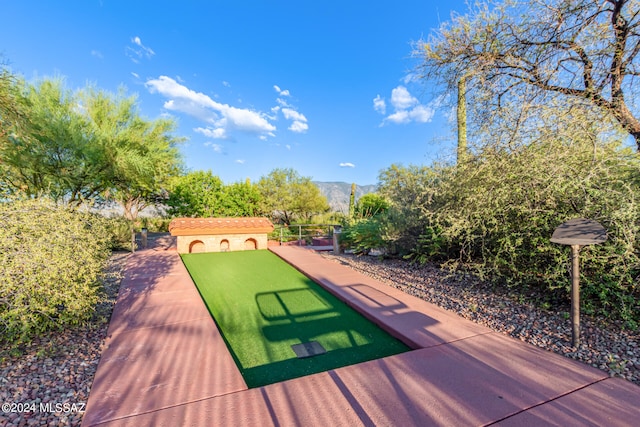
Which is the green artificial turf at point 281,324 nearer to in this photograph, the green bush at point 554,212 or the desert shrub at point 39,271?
the desert shrub at point 39,271

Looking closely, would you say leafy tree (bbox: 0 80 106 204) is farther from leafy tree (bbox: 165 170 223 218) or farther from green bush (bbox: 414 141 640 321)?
green bush (bbox: 414 141 640 321)

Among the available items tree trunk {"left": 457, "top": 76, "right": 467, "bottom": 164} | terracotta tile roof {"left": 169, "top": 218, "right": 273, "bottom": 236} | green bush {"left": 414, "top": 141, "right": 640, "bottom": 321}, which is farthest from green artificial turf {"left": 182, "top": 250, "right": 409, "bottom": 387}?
tree trunk {"left": 457, "top": 76, "right": 467, "bottom": 164}

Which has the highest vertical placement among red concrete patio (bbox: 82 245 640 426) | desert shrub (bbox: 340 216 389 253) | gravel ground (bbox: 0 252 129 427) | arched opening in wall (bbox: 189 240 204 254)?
desert shrub (bbox: 340 216 389 253)

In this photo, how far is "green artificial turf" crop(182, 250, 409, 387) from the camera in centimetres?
270

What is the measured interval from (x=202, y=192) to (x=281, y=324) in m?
9.93

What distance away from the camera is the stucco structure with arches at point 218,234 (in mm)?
8000

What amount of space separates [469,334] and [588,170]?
265 cm

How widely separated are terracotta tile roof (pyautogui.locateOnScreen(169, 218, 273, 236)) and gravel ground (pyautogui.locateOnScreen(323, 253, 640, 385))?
14.1 feet

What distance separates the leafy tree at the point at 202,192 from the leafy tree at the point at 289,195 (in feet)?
13.9

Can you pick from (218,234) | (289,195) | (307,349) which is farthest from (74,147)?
(289,195)

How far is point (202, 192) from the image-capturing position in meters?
12.1

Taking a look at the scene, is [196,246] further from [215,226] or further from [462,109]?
[462,109]

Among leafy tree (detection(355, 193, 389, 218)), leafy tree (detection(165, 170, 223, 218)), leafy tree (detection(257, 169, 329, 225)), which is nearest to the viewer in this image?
leafy tree (detection(165, 170, 223, 218))

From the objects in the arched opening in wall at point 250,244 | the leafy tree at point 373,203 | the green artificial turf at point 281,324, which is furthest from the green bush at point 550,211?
the leafy tree at point 373,203
